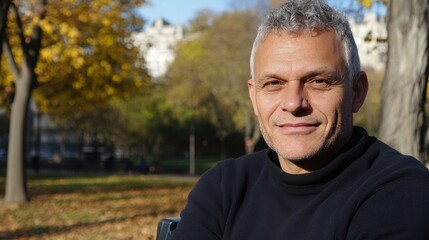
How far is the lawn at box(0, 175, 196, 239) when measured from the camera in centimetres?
1177

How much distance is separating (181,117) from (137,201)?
1602 inches

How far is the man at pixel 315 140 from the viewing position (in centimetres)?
209

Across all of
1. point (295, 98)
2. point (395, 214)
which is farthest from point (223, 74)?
point (395, 214)

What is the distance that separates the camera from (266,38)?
2.29m

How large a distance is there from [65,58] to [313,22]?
19.1 metres

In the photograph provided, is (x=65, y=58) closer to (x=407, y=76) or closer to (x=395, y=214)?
(x=407, y=76)

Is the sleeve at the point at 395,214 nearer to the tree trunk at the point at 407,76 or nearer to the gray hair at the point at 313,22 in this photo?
the gray hair at the point at 313,22

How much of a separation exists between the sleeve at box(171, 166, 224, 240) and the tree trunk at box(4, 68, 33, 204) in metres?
15.8

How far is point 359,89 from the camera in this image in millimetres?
2367

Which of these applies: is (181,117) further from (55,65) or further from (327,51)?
(327,51)

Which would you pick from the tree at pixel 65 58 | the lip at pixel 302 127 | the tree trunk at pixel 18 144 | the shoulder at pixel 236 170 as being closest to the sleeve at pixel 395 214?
the lip at pixel 302 127

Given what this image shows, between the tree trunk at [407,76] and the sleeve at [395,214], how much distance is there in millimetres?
4171

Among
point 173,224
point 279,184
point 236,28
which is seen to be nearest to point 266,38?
point 279,184

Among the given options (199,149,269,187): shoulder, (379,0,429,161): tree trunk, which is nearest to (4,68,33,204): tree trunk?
(379,0,429,161): tree trunk
